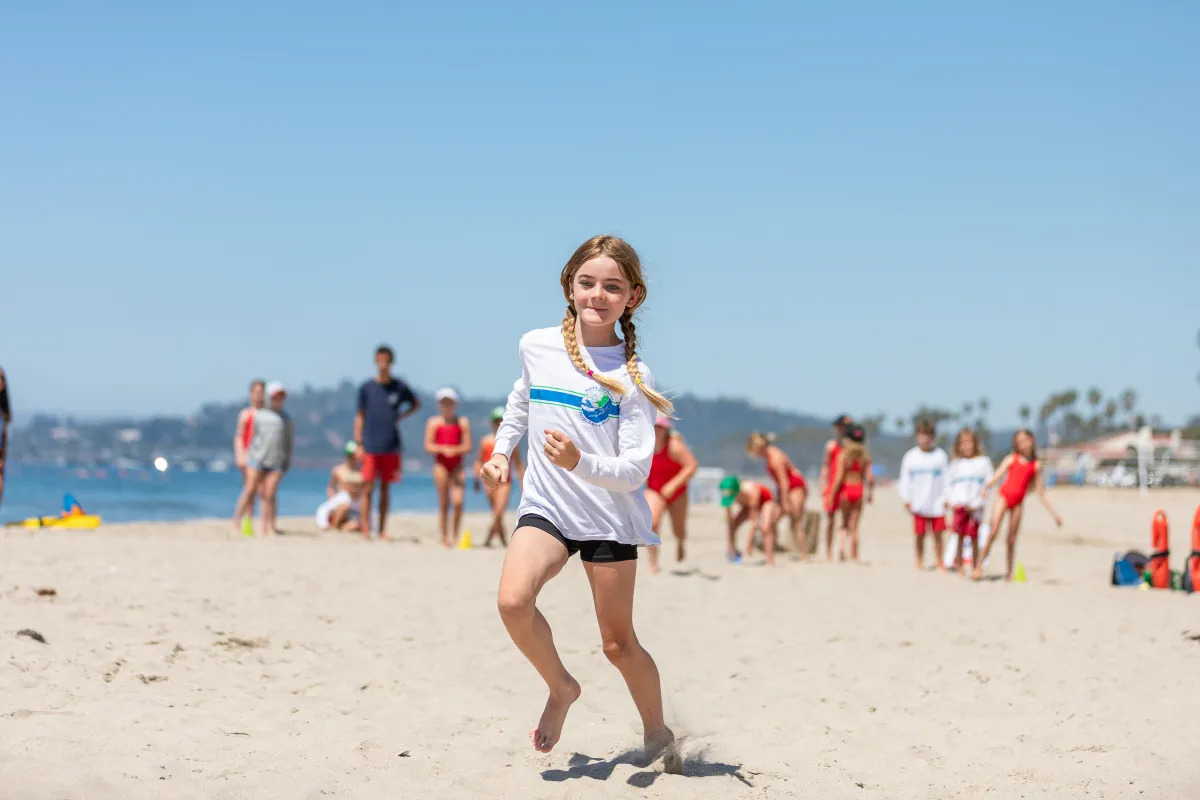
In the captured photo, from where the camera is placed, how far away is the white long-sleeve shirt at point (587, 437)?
12.1 ft

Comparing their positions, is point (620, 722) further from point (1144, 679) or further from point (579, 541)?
point (1144, 679)

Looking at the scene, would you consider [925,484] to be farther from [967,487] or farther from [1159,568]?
[1159,568]

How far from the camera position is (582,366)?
3701mm

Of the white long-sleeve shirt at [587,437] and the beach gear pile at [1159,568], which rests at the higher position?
Answer: the white long-sleeve shirt at [587,437]

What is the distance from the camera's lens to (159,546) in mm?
9625

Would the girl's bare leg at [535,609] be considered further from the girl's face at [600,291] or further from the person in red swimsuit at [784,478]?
the person in red swimsuit at [784,478]

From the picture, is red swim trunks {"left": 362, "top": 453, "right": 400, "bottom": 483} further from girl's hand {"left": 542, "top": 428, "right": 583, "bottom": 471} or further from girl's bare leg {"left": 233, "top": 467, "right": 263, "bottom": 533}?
girl's hand {"left": 542, "top": 428, "right": 583, "bottom": 471}

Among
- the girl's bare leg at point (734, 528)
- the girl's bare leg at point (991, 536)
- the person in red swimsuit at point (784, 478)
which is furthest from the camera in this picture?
the girl's bare leg at point (734, 528)

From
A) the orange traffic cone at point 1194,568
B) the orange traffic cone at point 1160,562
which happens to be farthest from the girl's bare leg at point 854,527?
the orange traffic cone at point 1194,568

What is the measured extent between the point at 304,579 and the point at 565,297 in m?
5.13

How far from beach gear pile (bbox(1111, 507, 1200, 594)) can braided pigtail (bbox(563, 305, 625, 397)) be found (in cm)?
773

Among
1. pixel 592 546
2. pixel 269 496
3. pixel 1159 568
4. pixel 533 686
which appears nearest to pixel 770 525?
pixel 1159 568

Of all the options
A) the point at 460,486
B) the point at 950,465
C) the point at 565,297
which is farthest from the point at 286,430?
the point at 565,297

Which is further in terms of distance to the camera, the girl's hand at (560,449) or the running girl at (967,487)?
the running girl at (967,487)
